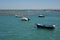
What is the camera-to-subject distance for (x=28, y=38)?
33.8m

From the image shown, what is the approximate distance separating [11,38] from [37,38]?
444 centimetres

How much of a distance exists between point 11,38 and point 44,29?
497 inches

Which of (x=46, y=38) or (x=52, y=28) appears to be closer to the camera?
(x=46, y=38)

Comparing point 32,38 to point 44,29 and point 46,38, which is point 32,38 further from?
point 44,29

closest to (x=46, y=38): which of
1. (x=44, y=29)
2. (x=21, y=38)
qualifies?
(x=21, y=38)

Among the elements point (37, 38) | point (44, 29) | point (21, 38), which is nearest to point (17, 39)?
point (21, 38)

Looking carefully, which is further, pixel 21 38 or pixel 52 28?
pixel 52 28

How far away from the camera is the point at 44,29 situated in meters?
44.1

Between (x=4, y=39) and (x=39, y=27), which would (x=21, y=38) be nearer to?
(x=4, y=39)

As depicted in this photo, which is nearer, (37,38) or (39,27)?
(37,38)

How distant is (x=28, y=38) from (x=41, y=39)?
7.68 feet

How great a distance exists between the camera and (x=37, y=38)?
33906mm

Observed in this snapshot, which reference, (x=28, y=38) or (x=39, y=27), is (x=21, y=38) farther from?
(x=39, y=27)

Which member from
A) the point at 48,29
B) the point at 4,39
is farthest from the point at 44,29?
the point at 4,39
